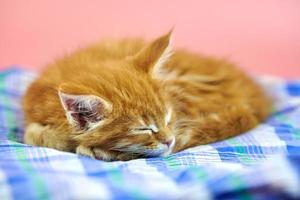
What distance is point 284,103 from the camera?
2.40m

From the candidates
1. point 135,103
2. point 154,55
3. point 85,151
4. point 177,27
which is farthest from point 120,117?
point 177,27

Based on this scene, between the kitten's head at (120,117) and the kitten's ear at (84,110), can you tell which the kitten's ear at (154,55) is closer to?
the kitten's head at (120,117)

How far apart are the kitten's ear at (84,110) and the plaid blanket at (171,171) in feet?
0.39

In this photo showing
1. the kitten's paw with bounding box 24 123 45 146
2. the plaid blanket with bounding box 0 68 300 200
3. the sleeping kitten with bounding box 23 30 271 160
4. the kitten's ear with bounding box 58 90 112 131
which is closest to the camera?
the plaid blanket with bounding box 0 68 300 200

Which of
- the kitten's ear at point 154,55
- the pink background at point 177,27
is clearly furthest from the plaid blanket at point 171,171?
the pink background at point 177,27

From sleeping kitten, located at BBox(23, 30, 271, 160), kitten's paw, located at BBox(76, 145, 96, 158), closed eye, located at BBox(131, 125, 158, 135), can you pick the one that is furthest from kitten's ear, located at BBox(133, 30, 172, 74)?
kitten's paw, located at BBox(76, 145, 96, 158)

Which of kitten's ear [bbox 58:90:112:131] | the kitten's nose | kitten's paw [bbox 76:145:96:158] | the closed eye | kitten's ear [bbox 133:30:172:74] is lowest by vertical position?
the kitten's nose

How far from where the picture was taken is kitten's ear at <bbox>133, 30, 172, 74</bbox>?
71.7 inches

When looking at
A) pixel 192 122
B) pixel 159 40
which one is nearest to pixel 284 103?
pixel 192 122

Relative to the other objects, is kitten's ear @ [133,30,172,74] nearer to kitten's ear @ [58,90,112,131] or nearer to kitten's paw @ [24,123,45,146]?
kitten's ear @ [58,90,112,131]

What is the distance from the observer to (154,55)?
1.83 m

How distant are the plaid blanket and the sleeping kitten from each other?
75 mm

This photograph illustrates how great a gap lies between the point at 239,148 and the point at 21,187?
856mm

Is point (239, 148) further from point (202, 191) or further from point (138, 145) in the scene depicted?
point (202, 191)
